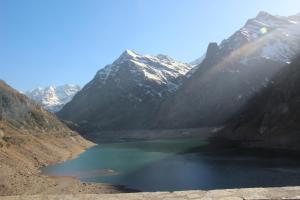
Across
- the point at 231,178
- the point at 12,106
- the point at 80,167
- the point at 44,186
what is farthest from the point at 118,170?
the point at 12,106

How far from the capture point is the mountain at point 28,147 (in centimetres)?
5503

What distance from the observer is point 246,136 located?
13800 cm

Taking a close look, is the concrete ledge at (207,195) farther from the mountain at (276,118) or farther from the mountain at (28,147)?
the mountain at (276,118)

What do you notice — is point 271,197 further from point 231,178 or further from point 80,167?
point 80,167

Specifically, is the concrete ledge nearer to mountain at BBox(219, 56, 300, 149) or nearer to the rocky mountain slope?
the rocky mountain slope

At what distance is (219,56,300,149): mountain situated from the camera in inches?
4260

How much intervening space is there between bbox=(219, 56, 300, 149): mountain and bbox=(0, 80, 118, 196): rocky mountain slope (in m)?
58.6

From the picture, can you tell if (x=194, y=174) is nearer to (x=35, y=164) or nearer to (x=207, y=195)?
(x=35, y=164)

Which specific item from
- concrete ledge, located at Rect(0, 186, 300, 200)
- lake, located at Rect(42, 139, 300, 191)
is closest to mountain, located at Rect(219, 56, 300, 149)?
lake, located at Rect(42, 139, 300, 191)

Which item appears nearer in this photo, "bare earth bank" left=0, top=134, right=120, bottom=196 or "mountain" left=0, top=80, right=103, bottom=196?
"bare earth bank" left=0, top=134, right=120, bottom=196

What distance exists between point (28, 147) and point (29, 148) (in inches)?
24.2

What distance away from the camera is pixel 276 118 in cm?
12262

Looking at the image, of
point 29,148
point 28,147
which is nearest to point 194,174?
point 29,148

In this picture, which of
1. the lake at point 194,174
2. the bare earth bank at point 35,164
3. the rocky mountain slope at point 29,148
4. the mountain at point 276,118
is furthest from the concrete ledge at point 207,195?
the mountain at point 276,118
